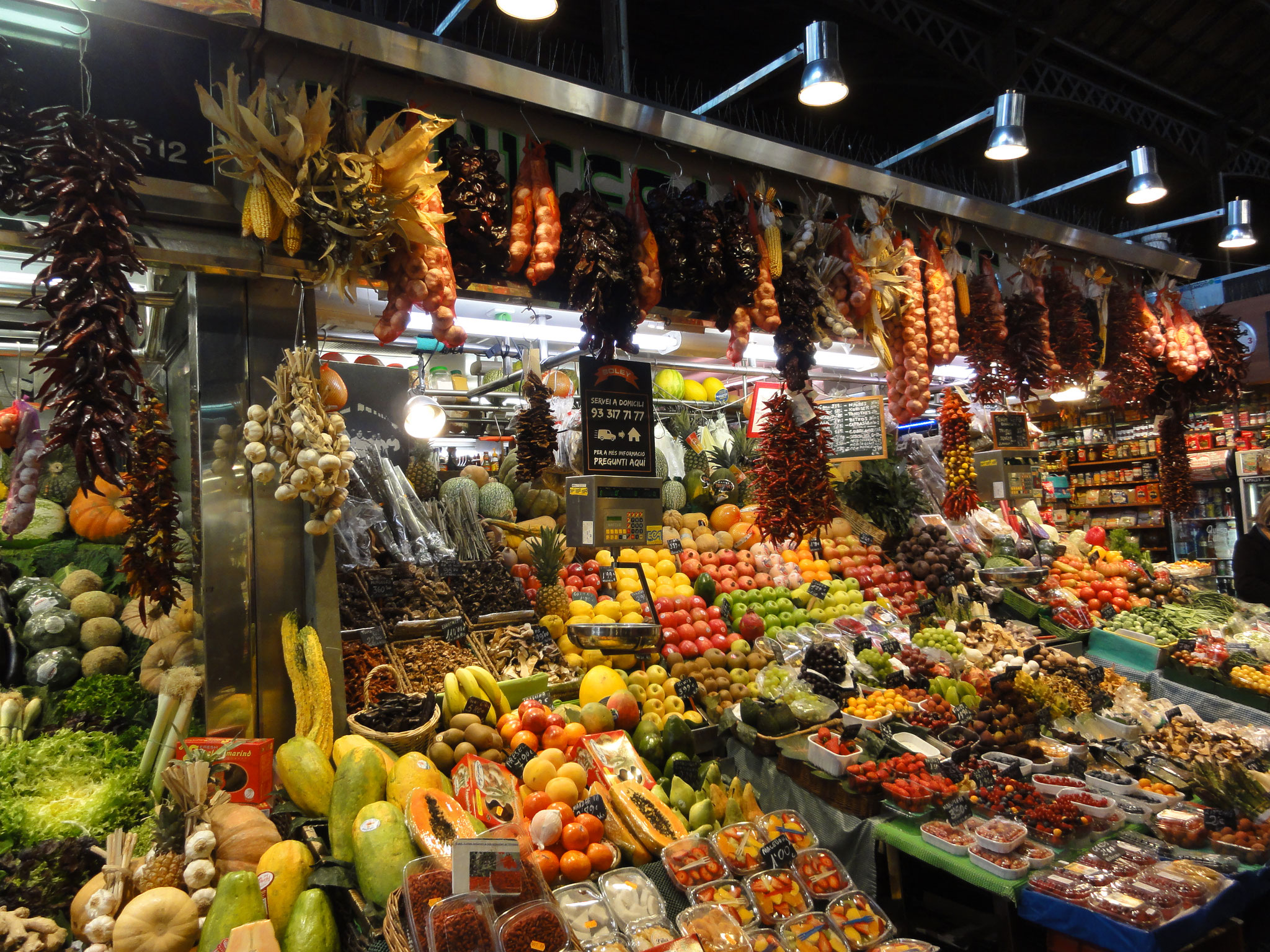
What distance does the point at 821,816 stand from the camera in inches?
137

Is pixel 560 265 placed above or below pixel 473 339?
below

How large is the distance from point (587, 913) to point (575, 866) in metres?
0.16

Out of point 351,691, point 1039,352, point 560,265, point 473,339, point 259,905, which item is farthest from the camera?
point 473,339

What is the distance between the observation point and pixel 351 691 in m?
3.49

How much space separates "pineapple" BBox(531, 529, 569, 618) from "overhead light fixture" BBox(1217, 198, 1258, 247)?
31.2ft

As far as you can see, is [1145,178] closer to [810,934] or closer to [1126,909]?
[1126,909]

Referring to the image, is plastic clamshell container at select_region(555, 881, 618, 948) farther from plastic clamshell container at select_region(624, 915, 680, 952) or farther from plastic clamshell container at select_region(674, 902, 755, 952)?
plastic clamshell container at select_region(674, 902, 755, 952)

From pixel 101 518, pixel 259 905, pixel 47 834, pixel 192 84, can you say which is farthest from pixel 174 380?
pixel 259 905

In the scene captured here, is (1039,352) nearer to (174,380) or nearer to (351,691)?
(351,691)

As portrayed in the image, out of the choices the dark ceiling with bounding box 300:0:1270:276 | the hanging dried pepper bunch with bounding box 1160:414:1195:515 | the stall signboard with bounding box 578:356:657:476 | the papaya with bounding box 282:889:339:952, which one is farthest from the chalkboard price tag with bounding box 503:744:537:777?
the dark ceiling with bounding box 300:0:1270:276

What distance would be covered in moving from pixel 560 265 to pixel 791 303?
1408 millimetres

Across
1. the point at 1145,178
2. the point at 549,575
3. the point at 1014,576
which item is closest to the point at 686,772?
the point at 549,575

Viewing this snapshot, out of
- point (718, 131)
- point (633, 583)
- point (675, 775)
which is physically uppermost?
point (718, 131)

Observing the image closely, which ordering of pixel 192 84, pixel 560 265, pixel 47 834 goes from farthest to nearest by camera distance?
pixel 560 265 < pixel 192 84 < pixel 47 834
